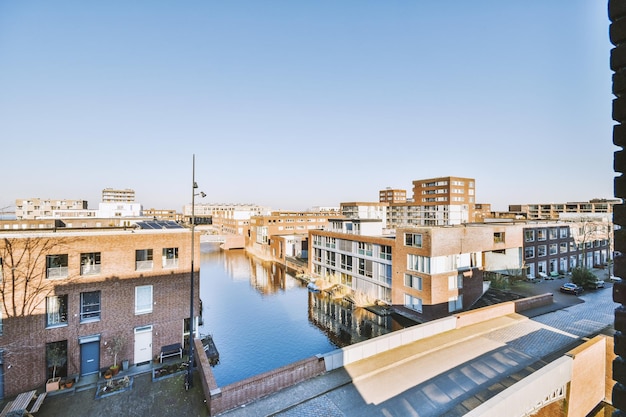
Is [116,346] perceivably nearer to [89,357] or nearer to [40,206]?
[89,357]

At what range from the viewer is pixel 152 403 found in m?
13.9

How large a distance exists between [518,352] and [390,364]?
7246 millimetres

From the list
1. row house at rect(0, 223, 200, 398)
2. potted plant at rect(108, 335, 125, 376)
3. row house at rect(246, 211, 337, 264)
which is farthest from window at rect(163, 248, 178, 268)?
row house at rect(246, 211, 337, 264)

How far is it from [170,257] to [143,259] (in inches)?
56.7

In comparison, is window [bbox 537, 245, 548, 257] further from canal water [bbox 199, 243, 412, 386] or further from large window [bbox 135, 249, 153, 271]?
large window [bbox 135, 249, 153, 271]

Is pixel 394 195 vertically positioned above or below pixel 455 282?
above

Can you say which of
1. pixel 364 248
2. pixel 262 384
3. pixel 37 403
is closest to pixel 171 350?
pixel 37 403

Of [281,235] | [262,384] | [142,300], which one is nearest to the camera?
[262,384]

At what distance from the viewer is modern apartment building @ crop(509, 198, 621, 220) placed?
87.1 meters

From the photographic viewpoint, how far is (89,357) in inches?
655

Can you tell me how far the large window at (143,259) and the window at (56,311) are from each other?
142 inches

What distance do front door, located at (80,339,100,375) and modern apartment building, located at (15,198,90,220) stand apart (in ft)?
295

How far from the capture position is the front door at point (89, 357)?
1652cm

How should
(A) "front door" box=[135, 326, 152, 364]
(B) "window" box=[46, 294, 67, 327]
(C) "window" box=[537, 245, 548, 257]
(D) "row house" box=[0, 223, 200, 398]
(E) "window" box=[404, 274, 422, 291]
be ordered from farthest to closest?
(C) "window" box=[537, 245, 548, 257] < (E) "window" box=[404, 274, 422, 291] < (A) "front door" box=[135, 326, 152, 364] < (B) "window" box=[46, 294, 67, 327] < (D) "row house" box=[0, 223, 200, 398]
